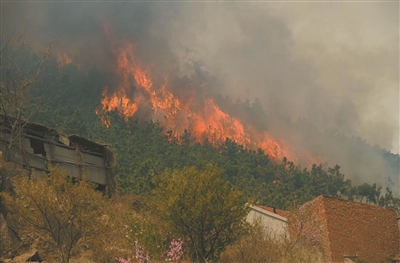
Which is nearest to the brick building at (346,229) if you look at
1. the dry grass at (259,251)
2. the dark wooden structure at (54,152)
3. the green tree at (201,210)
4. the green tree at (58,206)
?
the dry grass at (259,251)

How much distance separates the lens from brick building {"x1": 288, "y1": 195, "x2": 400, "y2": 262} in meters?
28.0

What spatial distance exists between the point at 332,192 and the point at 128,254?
6178cm

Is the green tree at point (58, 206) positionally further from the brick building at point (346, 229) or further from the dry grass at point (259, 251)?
the brick building at point (346, 229)

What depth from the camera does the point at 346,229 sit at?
29.3 meters

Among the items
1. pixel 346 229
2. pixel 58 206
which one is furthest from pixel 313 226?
pixel 58 206

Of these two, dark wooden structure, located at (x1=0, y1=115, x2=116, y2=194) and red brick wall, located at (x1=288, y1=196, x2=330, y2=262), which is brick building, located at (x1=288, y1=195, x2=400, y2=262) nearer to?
red brick wall, located at (x1=288, y1=196, x2=330, y2=262)

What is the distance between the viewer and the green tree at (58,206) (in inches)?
596

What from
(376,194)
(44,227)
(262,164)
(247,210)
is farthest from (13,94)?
(376,194)

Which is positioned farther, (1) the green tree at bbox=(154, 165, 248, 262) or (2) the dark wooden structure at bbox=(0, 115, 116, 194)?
(2) the dark wooden structure at bbox=(0, 115, 116, 194)

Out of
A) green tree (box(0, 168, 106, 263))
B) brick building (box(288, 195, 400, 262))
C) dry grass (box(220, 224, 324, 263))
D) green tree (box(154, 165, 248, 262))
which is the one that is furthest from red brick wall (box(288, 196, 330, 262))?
green tree (box(0, 168, 106, 263))

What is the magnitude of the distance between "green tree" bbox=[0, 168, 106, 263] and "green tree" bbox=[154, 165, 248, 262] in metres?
4.64

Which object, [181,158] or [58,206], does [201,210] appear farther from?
[181,158]

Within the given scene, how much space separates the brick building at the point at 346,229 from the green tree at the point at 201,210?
774 centimetres

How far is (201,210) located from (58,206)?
661 cm
